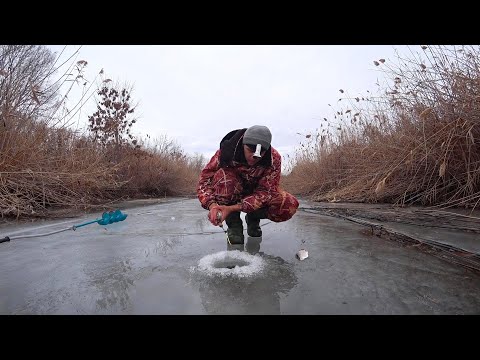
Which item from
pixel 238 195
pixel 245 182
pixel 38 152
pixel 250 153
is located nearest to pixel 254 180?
pixel 245 182

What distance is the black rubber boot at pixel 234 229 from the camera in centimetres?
223

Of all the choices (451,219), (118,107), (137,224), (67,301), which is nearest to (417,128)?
(451,219)

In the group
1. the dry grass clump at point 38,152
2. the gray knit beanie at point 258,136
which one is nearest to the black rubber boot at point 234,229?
the gray knit beanie at point 258,136

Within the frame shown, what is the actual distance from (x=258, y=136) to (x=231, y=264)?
3.09 feet

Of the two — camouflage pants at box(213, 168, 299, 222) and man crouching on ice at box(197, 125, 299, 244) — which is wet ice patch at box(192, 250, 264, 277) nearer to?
man crouching on ice at box(197, 125, 299, 244)

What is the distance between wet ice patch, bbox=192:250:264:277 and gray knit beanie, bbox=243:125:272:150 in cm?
78

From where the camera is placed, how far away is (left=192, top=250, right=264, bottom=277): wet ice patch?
155cm

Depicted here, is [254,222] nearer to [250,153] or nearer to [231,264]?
[250,153]

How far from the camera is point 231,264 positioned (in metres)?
1.70

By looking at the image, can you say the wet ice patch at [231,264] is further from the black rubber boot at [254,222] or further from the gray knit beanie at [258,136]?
the gray knit beanie at [258,136]

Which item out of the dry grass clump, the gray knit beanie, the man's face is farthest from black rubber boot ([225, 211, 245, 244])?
the dry grass clump

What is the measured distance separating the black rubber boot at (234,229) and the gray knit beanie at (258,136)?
586mm
